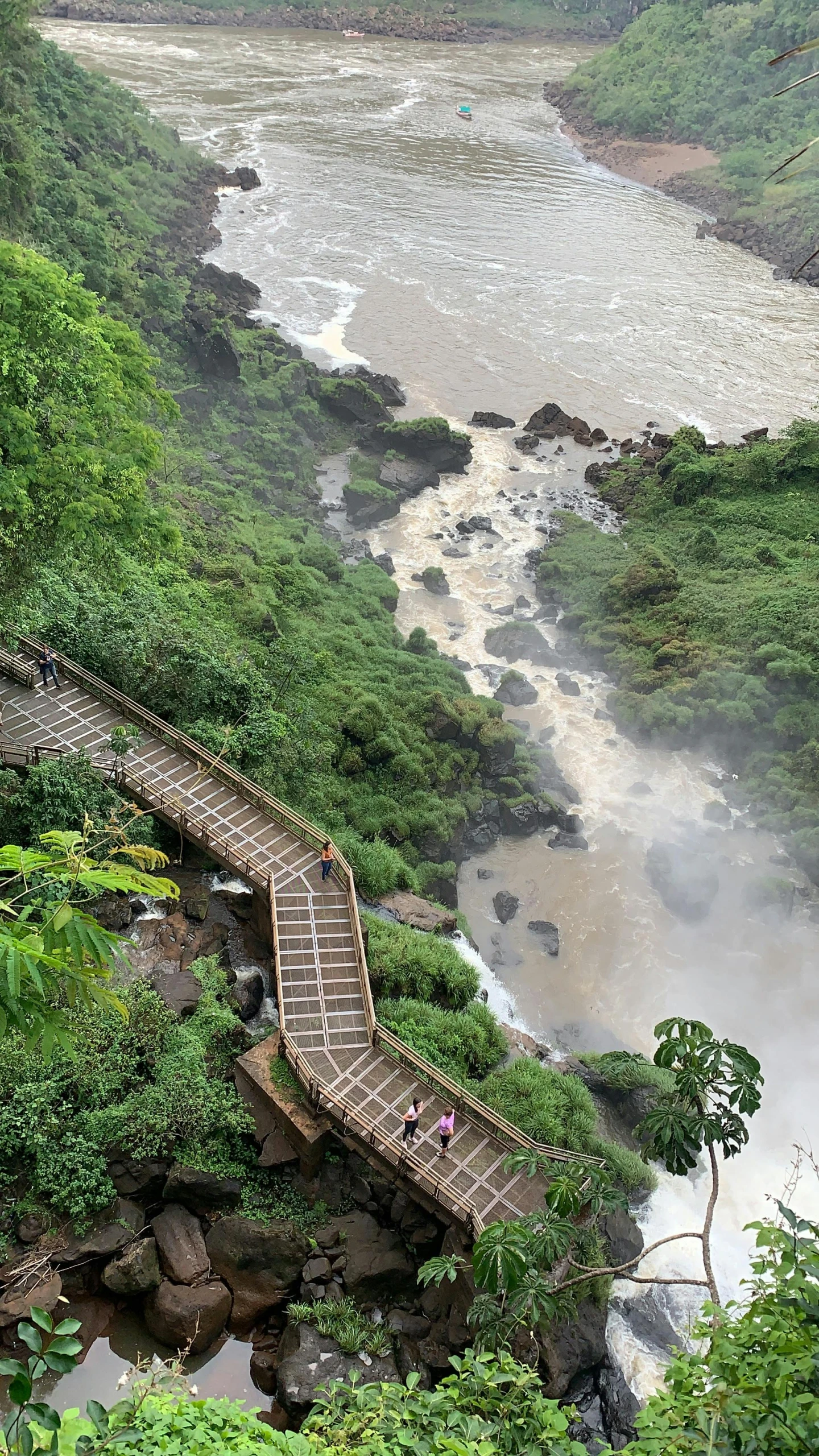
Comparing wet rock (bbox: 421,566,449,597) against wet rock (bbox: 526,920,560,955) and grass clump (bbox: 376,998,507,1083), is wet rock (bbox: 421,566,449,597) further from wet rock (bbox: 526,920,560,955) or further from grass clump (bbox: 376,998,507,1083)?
grass clump (bbox: 376,998,507,1083)

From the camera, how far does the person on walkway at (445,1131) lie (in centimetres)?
1544

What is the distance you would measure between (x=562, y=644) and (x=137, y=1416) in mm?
32193

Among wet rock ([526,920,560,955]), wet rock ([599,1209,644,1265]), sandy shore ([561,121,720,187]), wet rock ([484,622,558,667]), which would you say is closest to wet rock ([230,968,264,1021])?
wet rock ([599,1209,644,1265])

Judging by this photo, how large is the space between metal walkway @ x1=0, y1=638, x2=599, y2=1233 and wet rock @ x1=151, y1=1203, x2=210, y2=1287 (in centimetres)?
249

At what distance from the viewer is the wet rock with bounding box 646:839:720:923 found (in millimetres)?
27859

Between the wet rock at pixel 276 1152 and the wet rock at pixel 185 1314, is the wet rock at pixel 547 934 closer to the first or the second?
the wet rock at pixel 276 1152

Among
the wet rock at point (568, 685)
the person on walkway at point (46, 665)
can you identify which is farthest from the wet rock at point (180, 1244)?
the wet rock at point (568, 685)

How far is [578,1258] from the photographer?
15609mm

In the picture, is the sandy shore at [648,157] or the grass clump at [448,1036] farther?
the sandy shore at [648,157]

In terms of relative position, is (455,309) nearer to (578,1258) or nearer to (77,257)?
(77,257)

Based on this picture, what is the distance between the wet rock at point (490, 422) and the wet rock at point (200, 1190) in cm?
4382

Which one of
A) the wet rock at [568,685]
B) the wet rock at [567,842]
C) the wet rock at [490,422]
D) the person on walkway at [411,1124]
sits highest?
the wet rock at [490,422]

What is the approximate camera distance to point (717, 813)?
3144 centimetres

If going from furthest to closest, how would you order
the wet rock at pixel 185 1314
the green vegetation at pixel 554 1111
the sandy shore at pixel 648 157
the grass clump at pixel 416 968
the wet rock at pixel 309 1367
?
the sandy shore at pixel 648 157
the grass clump at pixel 416 968
the green vegetation at pixel 554 1111
the wet rock at pixel 185 1314
the wet rock at pixel 309 1367
